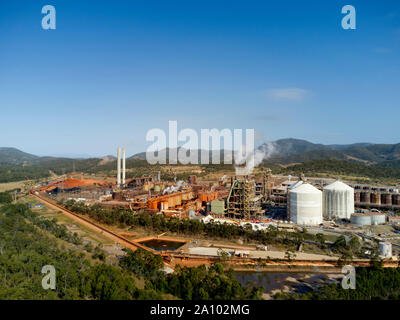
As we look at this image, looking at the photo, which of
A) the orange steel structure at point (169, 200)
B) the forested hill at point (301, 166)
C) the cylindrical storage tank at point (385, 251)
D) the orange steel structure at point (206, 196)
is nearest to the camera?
the cylindrical storage tank at point (385, 251)

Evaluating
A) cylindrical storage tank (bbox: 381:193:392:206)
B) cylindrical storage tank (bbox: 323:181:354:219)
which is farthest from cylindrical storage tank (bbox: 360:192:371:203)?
cylindrical storage tank (bbox: 323:181:354:219)

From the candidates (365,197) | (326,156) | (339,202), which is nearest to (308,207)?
(339,202)

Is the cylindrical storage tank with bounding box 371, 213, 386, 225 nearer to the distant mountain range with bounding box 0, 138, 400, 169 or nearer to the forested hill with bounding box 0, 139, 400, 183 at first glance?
the forested hill with bounding box 0, 139, 400, 183

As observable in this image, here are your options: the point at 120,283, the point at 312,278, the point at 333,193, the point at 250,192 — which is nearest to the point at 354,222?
the point at 333,193

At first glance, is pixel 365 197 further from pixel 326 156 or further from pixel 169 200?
pixel 326 156

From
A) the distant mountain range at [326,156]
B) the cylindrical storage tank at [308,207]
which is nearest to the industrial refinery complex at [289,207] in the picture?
the cylindrical storage tank at [308,207]

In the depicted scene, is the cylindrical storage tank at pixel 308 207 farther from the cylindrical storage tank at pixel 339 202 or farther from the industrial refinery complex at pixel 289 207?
the cylindrical storage tank at pixel 339 202

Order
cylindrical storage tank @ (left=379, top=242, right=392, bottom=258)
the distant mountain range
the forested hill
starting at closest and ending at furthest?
cylindrical storage tank @ (left=379, top=242, right=392, bottom=258) → the forested hill → the distant mountain range
